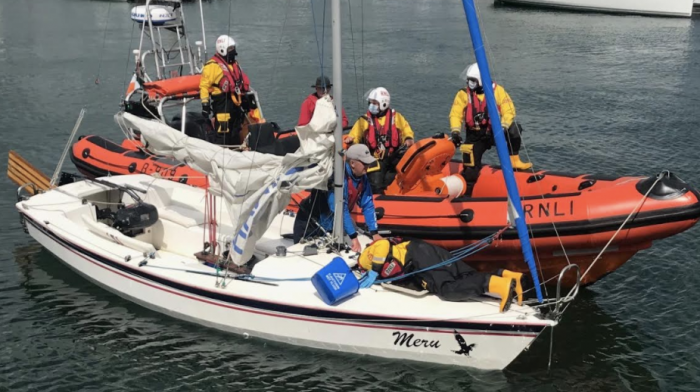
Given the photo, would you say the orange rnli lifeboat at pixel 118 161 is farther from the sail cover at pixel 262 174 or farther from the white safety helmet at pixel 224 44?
the sail cover at pixel 262 174

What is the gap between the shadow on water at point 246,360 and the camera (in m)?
6.75

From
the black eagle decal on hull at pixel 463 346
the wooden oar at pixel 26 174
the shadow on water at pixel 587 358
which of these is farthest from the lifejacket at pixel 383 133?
the wooden oar at pixel 26 174

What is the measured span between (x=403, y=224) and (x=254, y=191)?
1990 mm

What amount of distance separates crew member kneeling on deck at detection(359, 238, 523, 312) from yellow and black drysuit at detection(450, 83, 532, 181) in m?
2.20

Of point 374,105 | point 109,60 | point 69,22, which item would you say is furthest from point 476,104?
point 69,22

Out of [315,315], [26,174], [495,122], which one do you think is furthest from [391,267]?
[26,174]

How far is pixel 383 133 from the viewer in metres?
8.87

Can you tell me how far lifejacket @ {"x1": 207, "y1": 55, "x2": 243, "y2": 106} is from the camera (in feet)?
34.1

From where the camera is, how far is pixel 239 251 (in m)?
7.08

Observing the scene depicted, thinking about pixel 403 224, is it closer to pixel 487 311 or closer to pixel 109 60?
pixel 487 311

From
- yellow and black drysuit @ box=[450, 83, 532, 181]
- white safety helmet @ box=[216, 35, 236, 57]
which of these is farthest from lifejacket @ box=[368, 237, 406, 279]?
white safety helmet @ box=[216, 35, 236, 57]

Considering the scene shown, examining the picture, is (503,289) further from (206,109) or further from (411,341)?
(206,109)

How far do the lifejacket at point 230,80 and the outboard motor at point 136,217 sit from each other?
104 inches

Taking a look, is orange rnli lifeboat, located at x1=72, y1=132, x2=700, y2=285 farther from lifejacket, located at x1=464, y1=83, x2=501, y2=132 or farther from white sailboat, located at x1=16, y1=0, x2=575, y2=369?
white sailboat, located at x1=16, y1=0, x2=575, y2=369
